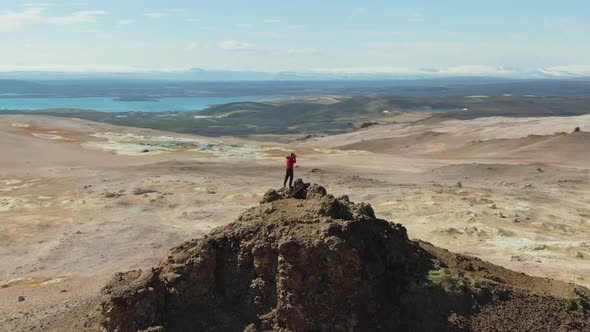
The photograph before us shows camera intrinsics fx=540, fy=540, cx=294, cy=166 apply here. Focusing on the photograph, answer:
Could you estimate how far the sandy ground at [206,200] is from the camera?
15.4 m

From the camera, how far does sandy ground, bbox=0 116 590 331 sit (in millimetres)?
15398

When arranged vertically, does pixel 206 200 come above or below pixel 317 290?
below

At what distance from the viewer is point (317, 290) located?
7566 mm

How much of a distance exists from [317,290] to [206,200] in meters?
18.3

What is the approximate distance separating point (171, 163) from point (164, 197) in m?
10.2

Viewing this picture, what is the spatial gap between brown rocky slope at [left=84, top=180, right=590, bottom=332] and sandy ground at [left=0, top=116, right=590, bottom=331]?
3459 mm

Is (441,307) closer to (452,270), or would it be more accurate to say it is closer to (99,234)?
(452,270)

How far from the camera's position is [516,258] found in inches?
607

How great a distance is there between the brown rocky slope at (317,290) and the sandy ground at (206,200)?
3459 millimetres

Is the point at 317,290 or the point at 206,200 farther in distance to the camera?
the point at 206,200

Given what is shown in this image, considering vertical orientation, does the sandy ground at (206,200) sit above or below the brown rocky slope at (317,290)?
below

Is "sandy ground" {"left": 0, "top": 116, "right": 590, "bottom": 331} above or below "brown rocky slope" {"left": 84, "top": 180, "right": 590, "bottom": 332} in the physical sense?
below

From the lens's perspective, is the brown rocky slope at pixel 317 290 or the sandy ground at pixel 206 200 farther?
the sandy ground at pixel 206 200

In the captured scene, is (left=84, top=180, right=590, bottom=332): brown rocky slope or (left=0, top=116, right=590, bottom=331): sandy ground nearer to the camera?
(left=84, top=180, right=590, bottom=332): brown rocky slope
